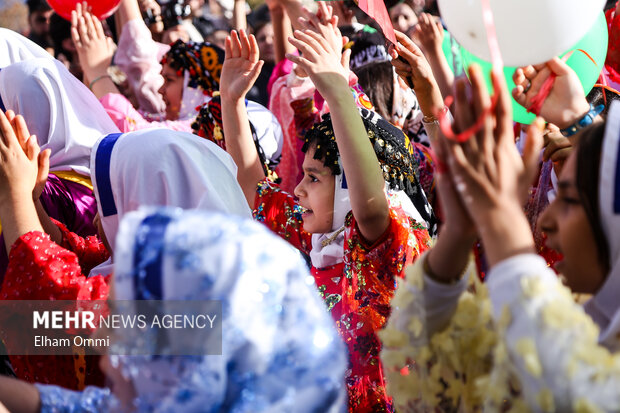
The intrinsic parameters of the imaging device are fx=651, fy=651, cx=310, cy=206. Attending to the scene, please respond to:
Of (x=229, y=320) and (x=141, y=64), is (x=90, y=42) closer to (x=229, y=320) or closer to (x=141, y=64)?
(x=141, y=64)

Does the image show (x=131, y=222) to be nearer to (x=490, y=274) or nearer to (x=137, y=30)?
(x=490, y=274)

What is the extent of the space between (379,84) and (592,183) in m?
2.15

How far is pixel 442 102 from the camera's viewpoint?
2486mm

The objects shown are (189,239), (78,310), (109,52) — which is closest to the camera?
(189,239)

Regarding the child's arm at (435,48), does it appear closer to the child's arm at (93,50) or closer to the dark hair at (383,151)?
the dark hair at (383,151)

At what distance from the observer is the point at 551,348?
3.68ft

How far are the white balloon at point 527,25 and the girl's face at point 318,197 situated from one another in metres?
0.69

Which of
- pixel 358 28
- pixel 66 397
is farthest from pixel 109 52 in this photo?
pixel 66 397

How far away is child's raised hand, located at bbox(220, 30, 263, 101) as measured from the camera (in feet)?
8.38

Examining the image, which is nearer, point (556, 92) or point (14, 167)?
point (14, 167)

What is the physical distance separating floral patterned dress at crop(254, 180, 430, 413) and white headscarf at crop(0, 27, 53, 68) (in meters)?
1.66

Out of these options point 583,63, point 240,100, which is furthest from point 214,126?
point 583,63

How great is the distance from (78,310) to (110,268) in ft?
0.72

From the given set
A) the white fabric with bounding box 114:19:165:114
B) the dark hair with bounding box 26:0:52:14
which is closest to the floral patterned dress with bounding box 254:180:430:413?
the white fabric with bounding box 114:19:165:114
